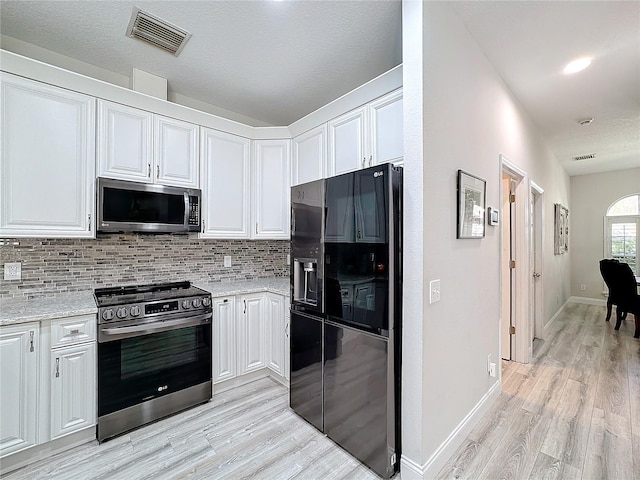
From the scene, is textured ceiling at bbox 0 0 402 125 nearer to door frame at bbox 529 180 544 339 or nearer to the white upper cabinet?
the white upper cabinet

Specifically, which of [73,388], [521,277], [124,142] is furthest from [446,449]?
[124,142]

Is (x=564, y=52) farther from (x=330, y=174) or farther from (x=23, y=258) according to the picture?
(x=23, y=258)

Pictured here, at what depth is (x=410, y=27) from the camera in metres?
1.73

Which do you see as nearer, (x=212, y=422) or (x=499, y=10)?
(x=499, y=10)

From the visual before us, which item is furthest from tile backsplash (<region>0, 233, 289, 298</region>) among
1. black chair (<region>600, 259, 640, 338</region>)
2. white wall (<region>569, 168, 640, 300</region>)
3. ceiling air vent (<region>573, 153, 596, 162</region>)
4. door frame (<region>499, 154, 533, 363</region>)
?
white wall (<region>569, 168, 640, 300</region>)

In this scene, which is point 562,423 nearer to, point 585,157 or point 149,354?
point 149,354

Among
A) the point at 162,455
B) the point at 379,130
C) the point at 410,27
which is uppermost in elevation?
the point at 410,27

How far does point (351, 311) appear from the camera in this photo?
1.92 m

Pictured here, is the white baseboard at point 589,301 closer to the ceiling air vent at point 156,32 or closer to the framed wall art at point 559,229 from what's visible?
the framed wall art at point 559,229

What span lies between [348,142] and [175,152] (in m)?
1.53

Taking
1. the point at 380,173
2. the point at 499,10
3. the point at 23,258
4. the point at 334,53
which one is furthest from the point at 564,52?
the point at 23,258

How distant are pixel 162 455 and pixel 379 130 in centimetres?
267

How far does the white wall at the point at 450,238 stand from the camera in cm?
171

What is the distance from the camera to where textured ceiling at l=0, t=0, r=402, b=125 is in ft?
6.33
